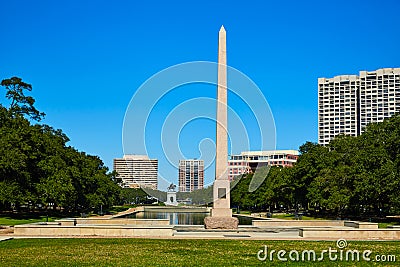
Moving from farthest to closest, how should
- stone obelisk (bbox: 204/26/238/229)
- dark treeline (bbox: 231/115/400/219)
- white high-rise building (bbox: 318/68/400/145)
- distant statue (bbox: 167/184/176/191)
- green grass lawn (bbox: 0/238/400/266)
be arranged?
1. white high-rise building (bbox: 318/68/400/145)
2. distant statue (bbox: 167/184/176/191)
3. dark treeline (bbox: 231/115/400/219)
4. stone obelisk (bbox: 204/26/238/229)
5. green grass lawn (bbox: 0/238/400/266)

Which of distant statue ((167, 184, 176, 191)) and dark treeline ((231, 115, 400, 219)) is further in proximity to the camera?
distant statue ((167, 184, 176, 191))

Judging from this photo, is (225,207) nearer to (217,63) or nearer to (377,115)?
(217,63)

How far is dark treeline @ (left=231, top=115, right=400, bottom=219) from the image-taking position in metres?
44.1

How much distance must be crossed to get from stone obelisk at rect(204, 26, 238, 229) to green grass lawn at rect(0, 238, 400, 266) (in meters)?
8.65

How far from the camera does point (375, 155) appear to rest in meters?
45.8

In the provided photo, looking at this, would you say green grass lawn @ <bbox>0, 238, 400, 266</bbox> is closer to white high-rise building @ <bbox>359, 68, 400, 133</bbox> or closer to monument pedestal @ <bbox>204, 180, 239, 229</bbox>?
monument pedestal @ <bbox>204, 180, 239, 229</bbox>

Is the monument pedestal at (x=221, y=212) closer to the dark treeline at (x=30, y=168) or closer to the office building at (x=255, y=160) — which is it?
the dark treeline at (x=30, y=168)

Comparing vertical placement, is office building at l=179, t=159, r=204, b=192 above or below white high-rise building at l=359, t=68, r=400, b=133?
below

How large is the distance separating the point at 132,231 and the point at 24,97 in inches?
1680

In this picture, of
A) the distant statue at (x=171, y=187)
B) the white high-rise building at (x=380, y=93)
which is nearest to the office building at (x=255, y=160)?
the white high-rise building at (x=380, y=93)

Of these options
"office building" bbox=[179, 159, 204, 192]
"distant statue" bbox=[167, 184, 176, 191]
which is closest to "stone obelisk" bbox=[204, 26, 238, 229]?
"office building" bbox=[179, 159, 204, 192]

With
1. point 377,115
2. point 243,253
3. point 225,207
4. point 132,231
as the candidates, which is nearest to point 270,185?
point 225,207

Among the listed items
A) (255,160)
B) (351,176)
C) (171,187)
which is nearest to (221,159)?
(351,176)

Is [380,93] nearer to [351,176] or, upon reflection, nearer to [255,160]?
[255,160]
